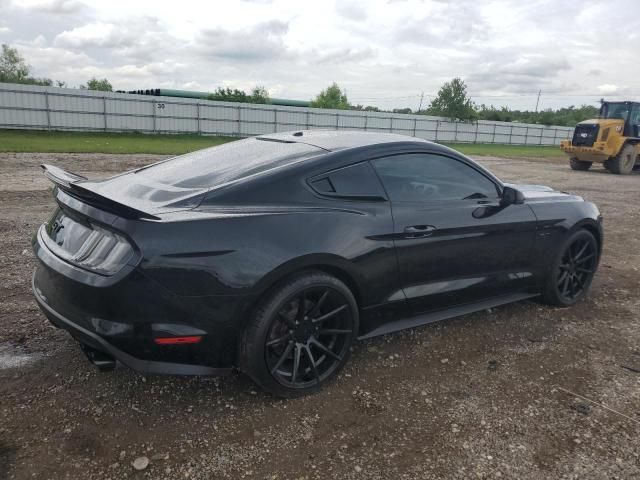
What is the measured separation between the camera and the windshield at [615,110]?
18828mm

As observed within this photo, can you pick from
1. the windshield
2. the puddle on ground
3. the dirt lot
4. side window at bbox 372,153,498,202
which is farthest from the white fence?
the puddle on ground

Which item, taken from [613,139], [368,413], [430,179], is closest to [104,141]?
[613,139]

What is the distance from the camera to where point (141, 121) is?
2952 cm

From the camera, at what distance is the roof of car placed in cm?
330

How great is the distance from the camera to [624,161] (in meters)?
18.7

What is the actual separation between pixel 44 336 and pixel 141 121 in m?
28.5

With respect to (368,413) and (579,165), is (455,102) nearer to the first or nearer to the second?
(579,165)

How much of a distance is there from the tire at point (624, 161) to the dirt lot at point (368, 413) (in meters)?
17.3

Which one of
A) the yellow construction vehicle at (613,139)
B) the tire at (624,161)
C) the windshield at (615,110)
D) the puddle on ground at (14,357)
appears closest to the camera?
the puddle on ground at (14,357)

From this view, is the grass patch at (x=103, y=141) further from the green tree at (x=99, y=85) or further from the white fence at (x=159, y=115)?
the green tree at (x=99, y=85)

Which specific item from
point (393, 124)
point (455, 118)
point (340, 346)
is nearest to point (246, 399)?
point (340, 346)

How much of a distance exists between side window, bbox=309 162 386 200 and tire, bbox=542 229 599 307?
1.96 m

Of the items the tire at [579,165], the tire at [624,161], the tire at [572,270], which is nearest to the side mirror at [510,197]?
the tire at [572,270]

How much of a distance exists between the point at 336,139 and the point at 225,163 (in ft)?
2.59
